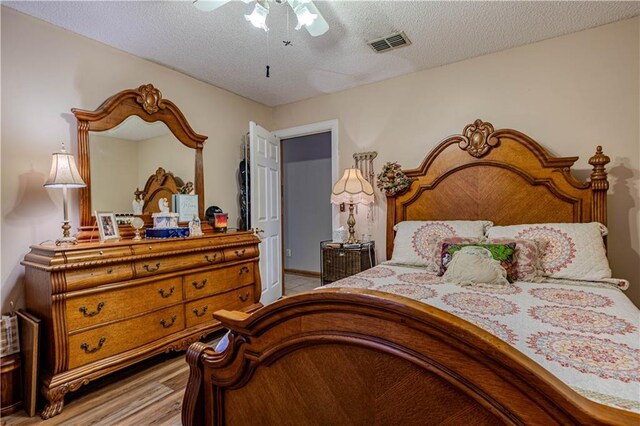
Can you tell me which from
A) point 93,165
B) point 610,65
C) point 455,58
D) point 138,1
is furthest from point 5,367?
point 610,65

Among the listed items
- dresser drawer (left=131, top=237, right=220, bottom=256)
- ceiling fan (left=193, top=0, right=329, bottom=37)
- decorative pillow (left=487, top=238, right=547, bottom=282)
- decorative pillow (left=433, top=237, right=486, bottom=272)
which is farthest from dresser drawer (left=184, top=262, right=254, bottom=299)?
decorative pillow (left=487, top=238, right=547, bottom=282)

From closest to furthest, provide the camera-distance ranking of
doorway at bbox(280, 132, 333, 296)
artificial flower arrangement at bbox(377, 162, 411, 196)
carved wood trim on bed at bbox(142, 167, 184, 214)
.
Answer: carved wood trim on bed at bbox(142, 167, 184, 214) → artificial flower arrangement at bbox(377, 162, 411, 196) → doorway at bbox(280, 132, 333, 296)

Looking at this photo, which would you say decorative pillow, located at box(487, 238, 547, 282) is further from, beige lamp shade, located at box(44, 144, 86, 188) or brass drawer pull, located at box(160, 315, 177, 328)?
beige lamp shade, located at box(44, 144, 86, 188)

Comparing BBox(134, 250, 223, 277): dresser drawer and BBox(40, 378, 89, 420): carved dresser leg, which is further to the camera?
BBox(134, 250, 223, 277): dresser drawer

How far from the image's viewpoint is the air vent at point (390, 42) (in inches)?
97.4

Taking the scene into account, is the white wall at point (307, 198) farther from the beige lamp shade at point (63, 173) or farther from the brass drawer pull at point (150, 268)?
the beige lamp shade at point (63, 173)

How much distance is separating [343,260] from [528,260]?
157 cm

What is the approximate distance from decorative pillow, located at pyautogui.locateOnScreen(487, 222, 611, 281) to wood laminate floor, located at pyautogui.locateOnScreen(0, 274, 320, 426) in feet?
8.19

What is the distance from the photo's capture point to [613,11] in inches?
87.0

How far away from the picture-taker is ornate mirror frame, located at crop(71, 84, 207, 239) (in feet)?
7.64

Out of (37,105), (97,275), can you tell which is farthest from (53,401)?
(37,105)

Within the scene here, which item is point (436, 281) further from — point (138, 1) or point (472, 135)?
point (138, 1)

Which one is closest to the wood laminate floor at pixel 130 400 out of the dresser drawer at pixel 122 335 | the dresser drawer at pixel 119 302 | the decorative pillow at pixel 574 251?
the dresser drawer at pixel 122 335

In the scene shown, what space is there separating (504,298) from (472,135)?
5.33 feet
